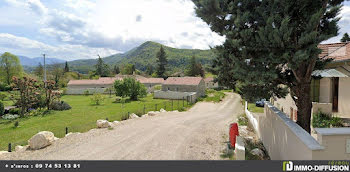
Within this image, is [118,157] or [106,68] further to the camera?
[106,68]

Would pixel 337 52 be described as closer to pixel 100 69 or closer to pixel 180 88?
pixel 180 88

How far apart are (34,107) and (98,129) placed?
1823 cm

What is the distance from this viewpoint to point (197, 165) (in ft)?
17.8

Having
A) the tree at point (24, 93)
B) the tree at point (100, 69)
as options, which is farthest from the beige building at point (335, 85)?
the tree at point (100, 69)

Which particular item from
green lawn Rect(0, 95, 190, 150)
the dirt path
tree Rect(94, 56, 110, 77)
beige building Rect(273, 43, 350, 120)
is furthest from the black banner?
tree Rect(94, 56, 110, 77)

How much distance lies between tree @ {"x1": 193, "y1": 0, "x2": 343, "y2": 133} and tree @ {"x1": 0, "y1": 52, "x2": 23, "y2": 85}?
64.7 metres

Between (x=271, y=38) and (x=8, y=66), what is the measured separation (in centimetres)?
6811

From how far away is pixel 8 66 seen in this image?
51.2 meters

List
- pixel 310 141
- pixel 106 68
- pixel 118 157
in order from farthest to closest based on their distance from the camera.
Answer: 1. pixel 106 68
2. pixel 118 157
3. pixel 310 141

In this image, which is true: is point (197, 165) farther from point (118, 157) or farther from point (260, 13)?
point (260, 13)

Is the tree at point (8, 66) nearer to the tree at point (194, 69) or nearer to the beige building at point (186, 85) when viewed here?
the beige building at point (186, 85)

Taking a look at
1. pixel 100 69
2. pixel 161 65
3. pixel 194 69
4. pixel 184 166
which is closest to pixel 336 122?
pixel 184 166

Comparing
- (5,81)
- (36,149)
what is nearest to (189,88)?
(36,149)

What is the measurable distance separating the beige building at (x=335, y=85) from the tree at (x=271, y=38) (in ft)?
6.53
